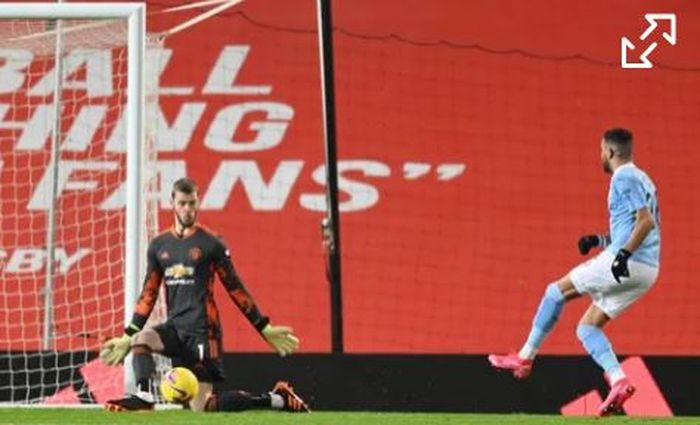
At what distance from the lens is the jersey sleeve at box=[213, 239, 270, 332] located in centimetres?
921

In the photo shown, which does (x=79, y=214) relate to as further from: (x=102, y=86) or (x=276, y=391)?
(x=276, y=391)

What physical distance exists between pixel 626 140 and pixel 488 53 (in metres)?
4.22

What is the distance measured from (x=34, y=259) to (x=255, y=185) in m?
1.47

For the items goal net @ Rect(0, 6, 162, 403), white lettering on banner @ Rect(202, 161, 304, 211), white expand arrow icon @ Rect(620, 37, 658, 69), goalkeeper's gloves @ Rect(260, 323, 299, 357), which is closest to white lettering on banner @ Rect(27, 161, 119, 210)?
goal net @ Rect(0, 6, 162, 403)

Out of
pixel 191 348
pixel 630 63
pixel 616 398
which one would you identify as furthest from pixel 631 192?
pixel 630 63

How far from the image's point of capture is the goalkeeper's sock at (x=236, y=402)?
9.02 m

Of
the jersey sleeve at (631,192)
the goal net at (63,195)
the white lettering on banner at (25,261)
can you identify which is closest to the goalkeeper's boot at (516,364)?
the jersey sleeve at (631,192)

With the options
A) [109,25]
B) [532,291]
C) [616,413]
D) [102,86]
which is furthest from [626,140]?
[102,86]

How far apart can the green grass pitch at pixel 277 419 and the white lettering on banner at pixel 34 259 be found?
338cm

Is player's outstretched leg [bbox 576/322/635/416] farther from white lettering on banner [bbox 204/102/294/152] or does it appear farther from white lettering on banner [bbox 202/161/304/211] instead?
white lettering on banner [bbox 204/102/294/152]

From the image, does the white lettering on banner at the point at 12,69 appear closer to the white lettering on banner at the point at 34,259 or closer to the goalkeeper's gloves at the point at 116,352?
the white lettering on banner at the point at 34,259

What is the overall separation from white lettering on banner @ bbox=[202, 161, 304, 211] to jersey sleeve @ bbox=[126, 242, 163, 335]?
369 centimetres

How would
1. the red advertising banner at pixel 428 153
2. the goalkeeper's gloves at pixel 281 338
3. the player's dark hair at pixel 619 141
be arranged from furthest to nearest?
the red advertising banner at pixel 428 153
the goalkeeper's gloves at pixel 281 338
the player's dark hair at pixel 619 141

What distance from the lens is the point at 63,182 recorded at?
12.8 m
